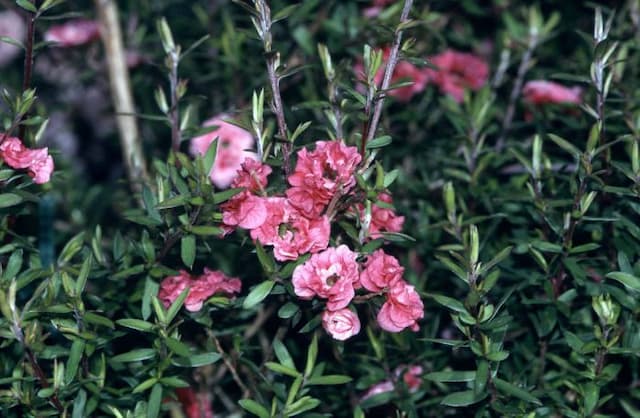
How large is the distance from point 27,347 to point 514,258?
1102 millimetres

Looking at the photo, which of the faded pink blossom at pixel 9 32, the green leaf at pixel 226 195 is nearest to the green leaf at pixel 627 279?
the green leaf at pixel 226 195

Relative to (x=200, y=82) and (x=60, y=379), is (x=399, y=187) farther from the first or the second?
(x=60, y=379)

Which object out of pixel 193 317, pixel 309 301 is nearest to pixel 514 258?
pixel 309 301

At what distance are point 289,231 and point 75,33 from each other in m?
1.44

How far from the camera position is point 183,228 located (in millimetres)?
1578

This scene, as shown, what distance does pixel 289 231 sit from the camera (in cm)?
155

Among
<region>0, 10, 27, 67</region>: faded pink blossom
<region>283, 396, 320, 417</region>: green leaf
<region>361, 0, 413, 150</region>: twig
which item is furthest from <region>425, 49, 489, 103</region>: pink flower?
<region>0, 10, 27, 67</region>: faded pink blossom

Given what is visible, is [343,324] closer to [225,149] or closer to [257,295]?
[257,295]

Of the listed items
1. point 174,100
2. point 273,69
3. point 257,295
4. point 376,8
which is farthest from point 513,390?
point 376,8

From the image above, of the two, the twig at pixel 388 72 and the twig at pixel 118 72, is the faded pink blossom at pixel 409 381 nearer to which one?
the twig at pixel 388 72

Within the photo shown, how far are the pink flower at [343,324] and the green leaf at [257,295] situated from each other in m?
0.12

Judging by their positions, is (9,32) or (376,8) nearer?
(376,8)

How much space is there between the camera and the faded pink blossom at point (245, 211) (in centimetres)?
153

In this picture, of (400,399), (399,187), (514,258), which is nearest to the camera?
(400,399)
